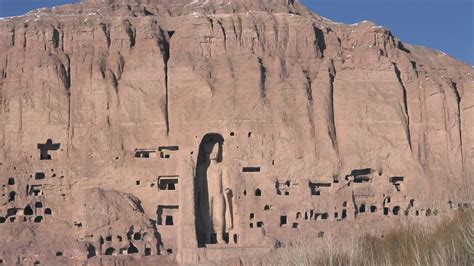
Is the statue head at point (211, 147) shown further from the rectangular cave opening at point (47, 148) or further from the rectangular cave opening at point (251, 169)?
the rectangular cave opening at point (47, 148)

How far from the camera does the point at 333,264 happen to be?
81.8ft

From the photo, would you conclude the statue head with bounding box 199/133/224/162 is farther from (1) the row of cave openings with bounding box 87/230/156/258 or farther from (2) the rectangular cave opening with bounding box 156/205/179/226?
(1) the row of cave openings with bounding box 87/230/156/258

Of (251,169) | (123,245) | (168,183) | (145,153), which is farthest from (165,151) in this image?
(123,245)

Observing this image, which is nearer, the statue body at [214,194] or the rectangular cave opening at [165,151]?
the statue body at [214,194]

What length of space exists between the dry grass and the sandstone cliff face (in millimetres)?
17745

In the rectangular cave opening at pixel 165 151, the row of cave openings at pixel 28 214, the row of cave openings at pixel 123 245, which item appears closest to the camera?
the row of cave openings at pixel 123 245

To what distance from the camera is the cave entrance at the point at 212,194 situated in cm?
4788

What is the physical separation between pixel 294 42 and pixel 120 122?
35.6ft

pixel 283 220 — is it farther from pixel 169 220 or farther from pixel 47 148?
pixel 47 148

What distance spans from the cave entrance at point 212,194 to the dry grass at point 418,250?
18.9 metres

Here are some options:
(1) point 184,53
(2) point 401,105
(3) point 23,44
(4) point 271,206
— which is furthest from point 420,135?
(3) point 23,44

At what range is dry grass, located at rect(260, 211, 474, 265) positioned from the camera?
21.3 metres

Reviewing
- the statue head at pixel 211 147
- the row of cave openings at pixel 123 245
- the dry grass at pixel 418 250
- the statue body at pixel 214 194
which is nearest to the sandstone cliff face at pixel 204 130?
the row of cave openings at pixel 123 245

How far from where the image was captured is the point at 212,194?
48.4 m
